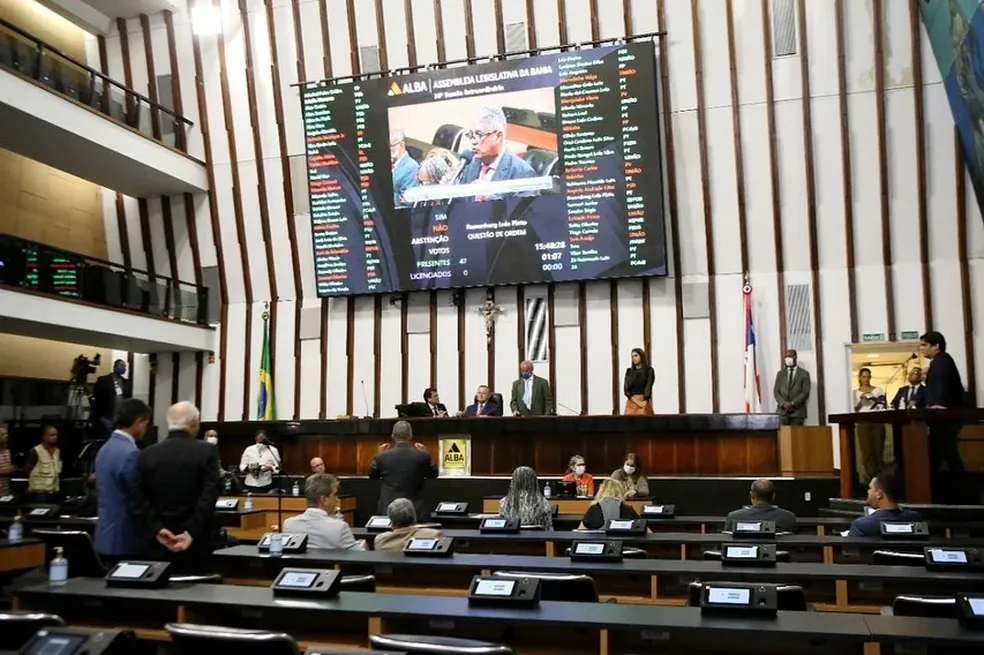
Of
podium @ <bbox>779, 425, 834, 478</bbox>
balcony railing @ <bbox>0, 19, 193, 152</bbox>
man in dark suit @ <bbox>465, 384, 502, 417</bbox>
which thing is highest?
balcony railing @ <bbox>0, 19, 193, 152</bbox>

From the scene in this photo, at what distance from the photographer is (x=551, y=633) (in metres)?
3.25

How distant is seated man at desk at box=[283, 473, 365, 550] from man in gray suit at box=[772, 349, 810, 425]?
23.4 feet

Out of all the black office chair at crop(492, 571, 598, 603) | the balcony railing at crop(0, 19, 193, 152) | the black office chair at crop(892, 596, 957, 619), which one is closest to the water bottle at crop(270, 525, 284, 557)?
the black office chair at crop(492, 571, 598, 603)

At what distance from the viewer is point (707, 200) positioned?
11.7 metres

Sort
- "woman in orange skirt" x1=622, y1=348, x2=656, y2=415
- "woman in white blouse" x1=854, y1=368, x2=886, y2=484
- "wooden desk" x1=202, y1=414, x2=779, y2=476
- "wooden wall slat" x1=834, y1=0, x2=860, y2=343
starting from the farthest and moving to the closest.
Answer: "wooden wall slat" x1=834, y1=0, x2=860, y2=343, "woman in orange skirt" x1=622, y1=348, x2=656, y2=415, "wooden desk" x1=202, y1=414, x2=779, y2=476, "woman in white blouse" x1=854, y1=368, x2=886, y2=484

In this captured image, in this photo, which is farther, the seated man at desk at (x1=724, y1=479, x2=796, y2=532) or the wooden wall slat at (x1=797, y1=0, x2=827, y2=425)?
the wooden wall slat at (x1=797, y1=0, x2=827, y2=425)

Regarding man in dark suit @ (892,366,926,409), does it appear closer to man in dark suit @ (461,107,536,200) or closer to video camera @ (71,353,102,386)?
man in dark suit @ (461,107,536,200)

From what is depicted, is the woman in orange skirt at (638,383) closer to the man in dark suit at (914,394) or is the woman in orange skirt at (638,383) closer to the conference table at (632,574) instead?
the man in dark suit at (914,394)

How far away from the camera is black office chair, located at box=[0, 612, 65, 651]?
2658 millimetres

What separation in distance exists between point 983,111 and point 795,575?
25.0ft

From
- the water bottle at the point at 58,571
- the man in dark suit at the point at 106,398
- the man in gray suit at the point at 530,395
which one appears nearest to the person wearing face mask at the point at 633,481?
the man in gray suit at the point at 530,395

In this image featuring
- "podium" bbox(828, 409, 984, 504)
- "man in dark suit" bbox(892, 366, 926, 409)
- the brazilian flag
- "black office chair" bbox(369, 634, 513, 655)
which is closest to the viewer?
"black office chair" bbox(369, 634, 513, 655)

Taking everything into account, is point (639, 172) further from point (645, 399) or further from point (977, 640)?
point (977, 640)

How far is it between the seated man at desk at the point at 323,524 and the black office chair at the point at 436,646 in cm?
262
